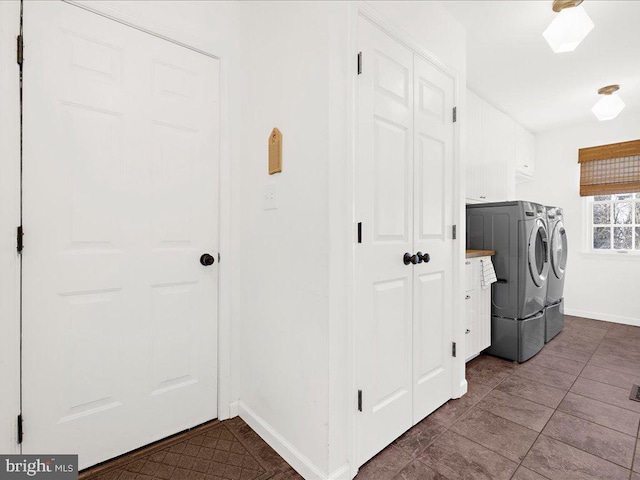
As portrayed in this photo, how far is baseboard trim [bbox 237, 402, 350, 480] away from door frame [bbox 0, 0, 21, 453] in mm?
976

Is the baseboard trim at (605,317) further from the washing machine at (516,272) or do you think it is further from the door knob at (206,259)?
the door knob at (206,259)

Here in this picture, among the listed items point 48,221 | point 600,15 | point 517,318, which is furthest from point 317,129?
point 517,318

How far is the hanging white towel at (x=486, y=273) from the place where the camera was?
105 inches

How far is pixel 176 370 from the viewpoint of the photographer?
1.70m

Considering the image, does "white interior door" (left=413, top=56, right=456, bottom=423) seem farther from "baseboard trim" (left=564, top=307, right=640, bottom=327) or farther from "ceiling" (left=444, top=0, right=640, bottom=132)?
"baseboard trim" (left=564, top=307, right=640, bottom=327)

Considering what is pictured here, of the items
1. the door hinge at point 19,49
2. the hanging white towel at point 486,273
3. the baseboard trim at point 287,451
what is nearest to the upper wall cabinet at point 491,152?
the hanging white towel at point 486,273

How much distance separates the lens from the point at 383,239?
1576mm

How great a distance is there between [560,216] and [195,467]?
149 inches

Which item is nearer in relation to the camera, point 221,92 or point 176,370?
point 176,370

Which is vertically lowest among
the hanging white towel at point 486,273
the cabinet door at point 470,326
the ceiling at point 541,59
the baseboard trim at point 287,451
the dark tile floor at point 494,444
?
the dark tile floor at point 494,444

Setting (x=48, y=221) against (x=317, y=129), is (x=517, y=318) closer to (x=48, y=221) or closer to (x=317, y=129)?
(x=317, y=129)

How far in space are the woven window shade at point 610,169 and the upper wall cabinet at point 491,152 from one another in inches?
27.8

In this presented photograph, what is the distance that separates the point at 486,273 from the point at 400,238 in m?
1.41

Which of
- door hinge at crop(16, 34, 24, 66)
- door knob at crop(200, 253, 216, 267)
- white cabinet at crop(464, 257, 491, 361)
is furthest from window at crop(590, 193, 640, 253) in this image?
door hinge at crop(16, 34, 24, 66)
